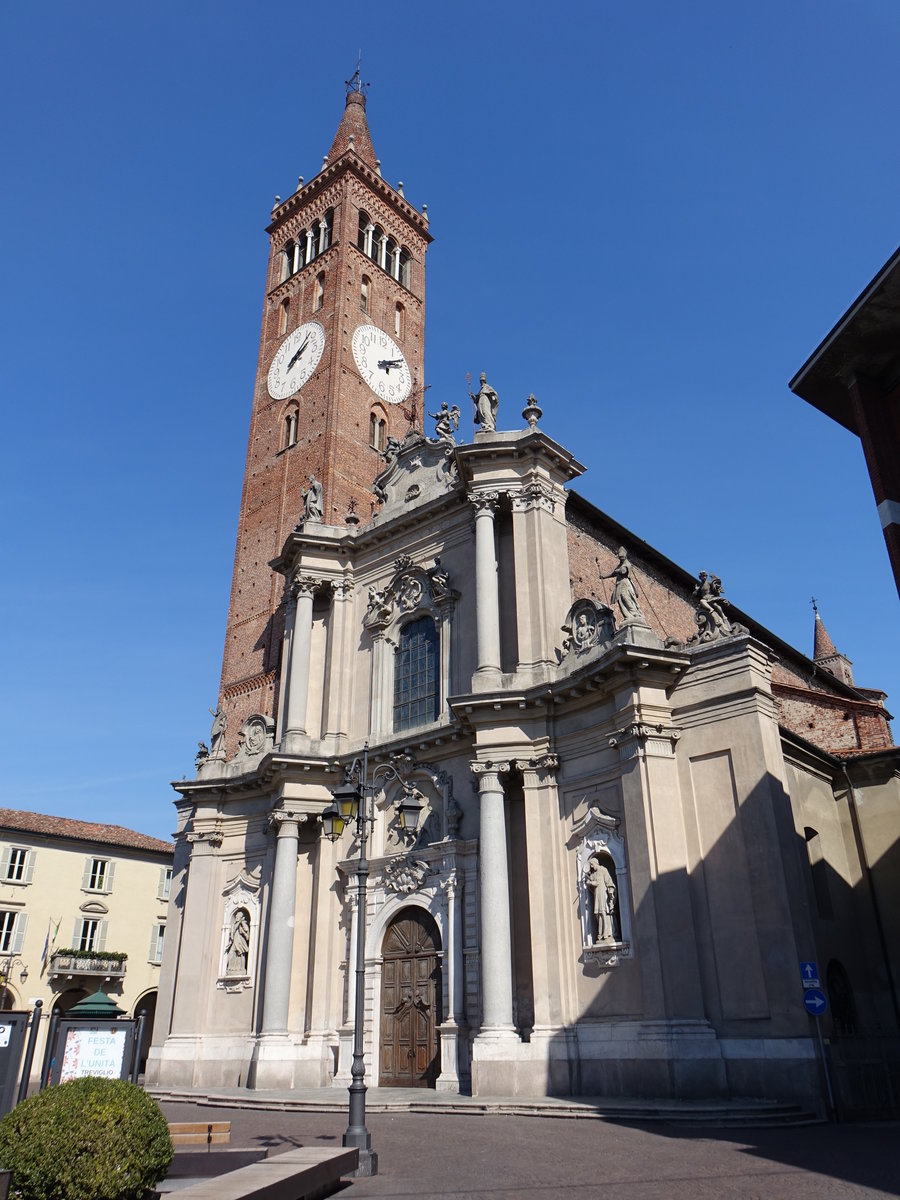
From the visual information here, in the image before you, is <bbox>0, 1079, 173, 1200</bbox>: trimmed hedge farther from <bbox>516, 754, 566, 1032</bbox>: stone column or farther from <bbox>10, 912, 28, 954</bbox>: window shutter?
<bbox>10, 912, 28, 954</bbox>: window shutter

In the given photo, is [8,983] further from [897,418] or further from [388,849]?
[897,418]

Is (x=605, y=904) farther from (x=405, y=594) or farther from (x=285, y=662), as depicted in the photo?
(x=285, y=662)

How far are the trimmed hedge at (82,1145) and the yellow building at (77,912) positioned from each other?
112 ft

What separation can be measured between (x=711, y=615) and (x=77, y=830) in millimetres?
32108

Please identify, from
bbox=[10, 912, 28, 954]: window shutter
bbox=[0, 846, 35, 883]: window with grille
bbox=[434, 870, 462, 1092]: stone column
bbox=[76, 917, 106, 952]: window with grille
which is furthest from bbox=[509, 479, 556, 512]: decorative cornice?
bbox=[76, 917, 106, 952]: window with grille

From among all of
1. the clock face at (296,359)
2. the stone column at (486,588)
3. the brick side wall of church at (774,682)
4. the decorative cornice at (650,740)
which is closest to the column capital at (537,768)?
the decorative cornice at (650,740)

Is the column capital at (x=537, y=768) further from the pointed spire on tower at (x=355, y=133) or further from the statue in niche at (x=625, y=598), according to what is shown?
the pointed spire on tower at (x=355, y=133)

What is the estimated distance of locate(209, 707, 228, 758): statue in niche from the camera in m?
26.5

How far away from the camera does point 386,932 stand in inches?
837

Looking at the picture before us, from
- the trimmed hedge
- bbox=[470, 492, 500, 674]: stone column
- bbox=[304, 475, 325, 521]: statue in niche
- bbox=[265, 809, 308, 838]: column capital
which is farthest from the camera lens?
bbox=[304, 475, 325, 521]: statue in niche

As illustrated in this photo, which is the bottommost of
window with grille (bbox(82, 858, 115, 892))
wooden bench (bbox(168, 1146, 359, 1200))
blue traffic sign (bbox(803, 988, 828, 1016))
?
wooden bench (bbox(168, 1146, 359, 1200))

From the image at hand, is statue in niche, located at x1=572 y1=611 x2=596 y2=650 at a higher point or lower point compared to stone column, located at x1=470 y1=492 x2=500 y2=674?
lower

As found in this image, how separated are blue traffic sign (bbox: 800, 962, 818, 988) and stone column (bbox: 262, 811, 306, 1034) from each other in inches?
473

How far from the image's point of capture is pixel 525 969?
18.4 metres
